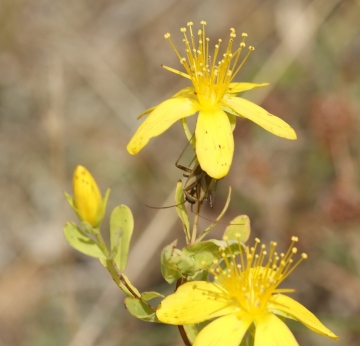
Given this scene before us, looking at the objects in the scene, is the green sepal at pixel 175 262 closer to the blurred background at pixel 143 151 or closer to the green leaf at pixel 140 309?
the green leaf at pixel 140 309

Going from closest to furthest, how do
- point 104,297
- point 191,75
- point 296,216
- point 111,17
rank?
point 191,75 < point 296,216 < point 104,297 < point 111,17

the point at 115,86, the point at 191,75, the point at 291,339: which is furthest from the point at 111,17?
the point at 291,339

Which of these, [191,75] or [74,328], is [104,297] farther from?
[191,75]

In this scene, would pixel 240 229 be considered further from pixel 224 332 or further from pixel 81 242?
pixel 81 242

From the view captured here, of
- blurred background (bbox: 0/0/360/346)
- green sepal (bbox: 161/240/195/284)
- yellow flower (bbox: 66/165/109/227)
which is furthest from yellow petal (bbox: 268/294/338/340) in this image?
blurred background (bbox: 0/0/360/346)

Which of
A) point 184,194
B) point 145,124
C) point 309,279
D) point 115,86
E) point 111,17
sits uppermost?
point 111,17

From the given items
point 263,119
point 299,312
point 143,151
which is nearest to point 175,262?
point 299,312

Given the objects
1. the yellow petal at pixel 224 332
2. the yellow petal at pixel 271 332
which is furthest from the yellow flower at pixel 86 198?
the yellow petal at pixel 271 332
